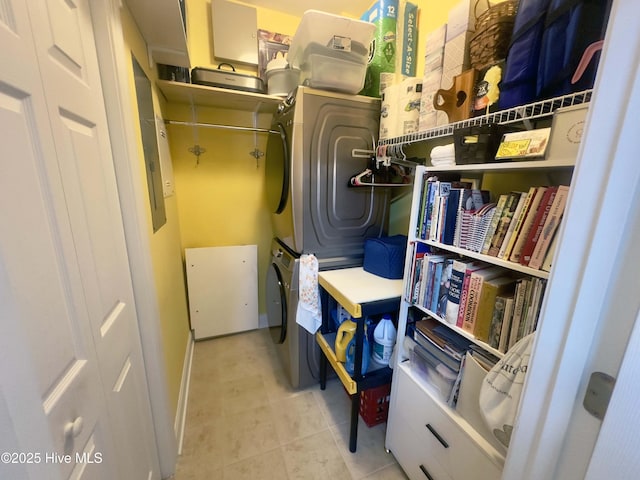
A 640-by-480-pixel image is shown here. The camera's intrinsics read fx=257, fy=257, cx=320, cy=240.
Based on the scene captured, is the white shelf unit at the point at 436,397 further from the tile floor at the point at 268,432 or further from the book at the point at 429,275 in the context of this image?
the tile floor at the point at 268,432

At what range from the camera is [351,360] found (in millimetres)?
1466

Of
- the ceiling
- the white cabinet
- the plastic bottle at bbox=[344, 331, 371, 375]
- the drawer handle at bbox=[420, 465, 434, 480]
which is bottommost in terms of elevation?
the drawer handle at bbox=[420, 465, 434, 480]

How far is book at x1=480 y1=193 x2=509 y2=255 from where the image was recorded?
88 centimetres

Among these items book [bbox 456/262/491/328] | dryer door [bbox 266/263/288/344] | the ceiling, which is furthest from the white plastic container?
book [bbox 456/262/491/328]

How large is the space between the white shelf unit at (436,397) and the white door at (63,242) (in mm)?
1169

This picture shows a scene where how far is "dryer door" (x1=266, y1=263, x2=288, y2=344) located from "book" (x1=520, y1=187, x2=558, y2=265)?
1416 mm

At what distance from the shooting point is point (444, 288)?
3.61ft

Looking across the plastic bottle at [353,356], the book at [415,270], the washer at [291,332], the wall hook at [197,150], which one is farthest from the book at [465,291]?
the wall hook at [197,150]

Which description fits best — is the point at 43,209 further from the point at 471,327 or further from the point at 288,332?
the point at 288,332

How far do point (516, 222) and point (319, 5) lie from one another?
2.31 metres

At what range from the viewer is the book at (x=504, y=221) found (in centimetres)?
86

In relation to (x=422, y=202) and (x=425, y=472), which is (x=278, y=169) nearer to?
(x=422, y=202)

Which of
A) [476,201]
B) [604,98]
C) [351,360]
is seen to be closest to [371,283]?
[351,360]

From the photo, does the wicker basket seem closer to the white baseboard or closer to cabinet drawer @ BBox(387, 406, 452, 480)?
cabinet drawer @ BBox(387, 406, 452, 480)
